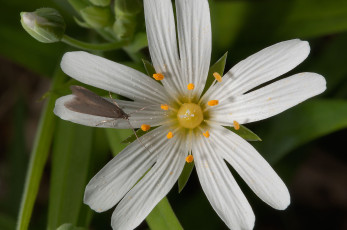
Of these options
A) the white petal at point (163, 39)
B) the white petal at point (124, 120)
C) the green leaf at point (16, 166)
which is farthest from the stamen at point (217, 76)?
the green leaf at point (16, 166)

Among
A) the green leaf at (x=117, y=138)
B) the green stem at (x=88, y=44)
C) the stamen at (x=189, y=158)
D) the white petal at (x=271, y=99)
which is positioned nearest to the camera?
the white petal at (x=271, y=99)

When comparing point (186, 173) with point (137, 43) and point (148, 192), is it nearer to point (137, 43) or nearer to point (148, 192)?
point (148, 192)

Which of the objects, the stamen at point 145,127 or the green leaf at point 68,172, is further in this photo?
the green leaf at point 68,172

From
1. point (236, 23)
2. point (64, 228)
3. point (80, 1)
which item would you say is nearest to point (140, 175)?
point (64, 228)

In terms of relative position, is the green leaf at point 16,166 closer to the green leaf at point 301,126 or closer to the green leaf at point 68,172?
the green leaf at point 68,172

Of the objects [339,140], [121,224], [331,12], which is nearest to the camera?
[121,224]

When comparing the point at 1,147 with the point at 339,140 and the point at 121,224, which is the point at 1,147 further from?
the point at 339,140

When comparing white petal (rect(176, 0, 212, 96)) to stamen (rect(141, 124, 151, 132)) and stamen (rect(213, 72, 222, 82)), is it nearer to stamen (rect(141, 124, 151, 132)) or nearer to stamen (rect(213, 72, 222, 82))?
stamen (rect(213, 72, 222, 82))

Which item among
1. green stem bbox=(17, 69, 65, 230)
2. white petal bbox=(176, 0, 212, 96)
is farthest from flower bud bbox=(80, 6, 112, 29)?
white petal bbox=(176, 0, 212, 96)
